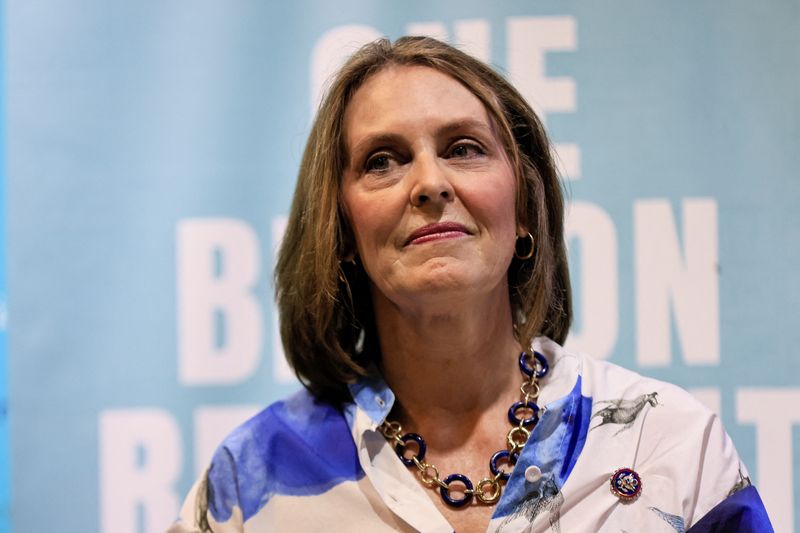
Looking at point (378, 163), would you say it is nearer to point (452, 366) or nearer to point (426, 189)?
point (426, 189)

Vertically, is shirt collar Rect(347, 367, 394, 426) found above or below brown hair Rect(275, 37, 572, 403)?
below

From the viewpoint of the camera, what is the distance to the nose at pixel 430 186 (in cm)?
157

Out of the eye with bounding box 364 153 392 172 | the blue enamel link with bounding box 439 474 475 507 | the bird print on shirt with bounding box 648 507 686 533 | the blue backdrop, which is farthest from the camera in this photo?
the blue backdrop

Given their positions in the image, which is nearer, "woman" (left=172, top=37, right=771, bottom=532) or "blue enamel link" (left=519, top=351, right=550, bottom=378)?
"woman" (left=172, top=37, right=771, bottom=532)

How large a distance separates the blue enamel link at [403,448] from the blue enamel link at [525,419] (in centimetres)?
16

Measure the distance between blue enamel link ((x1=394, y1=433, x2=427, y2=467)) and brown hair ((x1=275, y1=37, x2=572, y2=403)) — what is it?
0.15 meters

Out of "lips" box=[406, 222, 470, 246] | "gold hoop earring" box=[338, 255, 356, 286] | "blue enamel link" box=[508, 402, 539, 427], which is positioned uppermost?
"lips" box=[406, 222, 470, 246]

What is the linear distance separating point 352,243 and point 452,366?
294 mm

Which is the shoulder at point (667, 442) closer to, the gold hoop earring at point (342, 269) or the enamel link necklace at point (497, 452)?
the enamel link necklace at point (497, 452)

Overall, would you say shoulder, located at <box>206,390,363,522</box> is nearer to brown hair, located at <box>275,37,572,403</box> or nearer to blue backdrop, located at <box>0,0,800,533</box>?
brown hair, located at <box>275,37,572,403</box>

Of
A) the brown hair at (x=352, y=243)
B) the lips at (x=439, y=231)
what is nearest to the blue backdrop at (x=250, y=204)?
the brown hair at (x=352, y=243)

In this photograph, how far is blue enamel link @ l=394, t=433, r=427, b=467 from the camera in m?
1.66

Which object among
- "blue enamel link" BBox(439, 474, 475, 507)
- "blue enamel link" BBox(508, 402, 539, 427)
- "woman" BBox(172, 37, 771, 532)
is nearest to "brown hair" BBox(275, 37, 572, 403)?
"woman" BBox(172, 37, 771, 532)

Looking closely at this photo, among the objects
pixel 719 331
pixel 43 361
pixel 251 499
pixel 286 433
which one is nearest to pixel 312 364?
pixel 286 433
